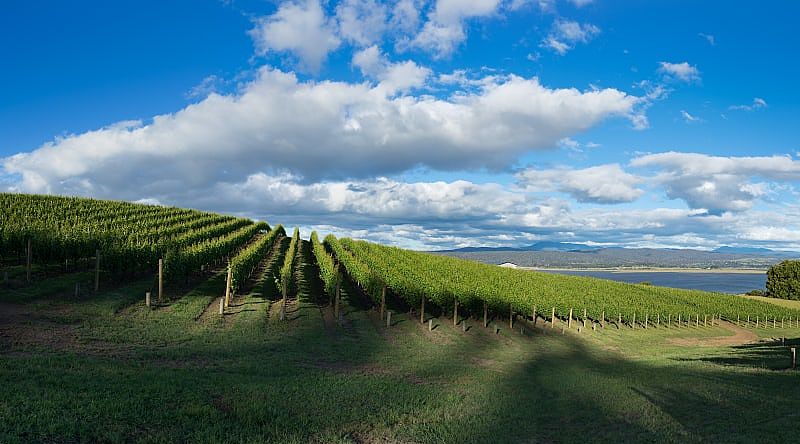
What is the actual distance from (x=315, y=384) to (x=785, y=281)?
12019 centimetres

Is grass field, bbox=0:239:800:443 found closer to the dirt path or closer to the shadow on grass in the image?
the shadow on grass

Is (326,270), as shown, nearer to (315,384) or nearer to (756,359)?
(315,384)

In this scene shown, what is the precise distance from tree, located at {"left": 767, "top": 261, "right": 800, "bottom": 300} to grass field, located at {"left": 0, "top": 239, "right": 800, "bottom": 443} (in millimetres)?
88543

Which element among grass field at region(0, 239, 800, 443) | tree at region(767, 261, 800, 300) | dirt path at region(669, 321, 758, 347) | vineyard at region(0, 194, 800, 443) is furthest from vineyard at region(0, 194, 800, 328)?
tree at region(767, 261, 800, 300)

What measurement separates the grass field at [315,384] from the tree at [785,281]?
88543 millimetres

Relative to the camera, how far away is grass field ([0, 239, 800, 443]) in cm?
1059

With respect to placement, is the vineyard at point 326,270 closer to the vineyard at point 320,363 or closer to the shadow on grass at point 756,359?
the vineyard at point 320,363

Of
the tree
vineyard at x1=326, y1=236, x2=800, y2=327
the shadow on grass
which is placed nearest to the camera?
the shadow on grass

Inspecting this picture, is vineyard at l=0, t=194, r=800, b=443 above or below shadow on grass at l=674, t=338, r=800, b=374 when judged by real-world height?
above

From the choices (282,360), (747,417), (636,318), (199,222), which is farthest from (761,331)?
(199,222)

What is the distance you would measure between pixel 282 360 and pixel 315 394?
244 inches

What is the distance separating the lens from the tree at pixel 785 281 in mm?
100000

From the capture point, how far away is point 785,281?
10188 cm

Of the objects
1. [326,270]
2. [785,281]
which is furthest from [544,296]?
[785,281]
